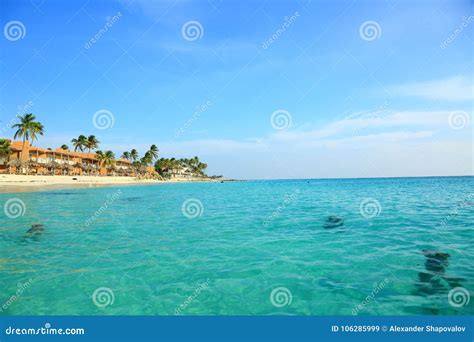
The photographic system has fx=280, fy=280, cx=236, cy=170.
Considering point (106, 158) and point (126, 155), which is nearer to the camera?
point (106, 158)

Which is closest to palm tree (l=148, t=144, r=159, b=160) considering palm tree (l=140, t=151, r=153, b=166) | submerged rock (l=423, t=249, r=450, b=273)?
palm tree (l=140, t=151, r=153, b=166)

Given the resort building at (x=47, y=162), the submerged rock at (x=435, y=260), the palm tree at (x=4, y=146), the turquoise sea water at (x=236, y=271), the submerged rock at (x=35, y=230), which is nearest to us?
the turquoise sea water at (x=236, y=271)

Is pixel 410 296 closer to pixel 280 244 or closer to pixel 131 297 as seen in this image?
pixel 280 244

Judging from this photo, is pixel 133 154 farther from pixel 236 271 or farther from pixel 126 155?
pixel 236 271

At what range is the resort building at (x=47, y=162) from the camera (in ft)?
205

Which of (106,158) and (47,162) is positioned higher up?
(106,158)

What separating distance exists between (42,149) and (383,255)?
84.0 meters

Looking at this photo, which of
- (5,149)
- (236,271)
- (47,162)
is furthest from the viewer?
(47,162)

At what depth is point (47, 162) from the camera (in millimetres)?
71625

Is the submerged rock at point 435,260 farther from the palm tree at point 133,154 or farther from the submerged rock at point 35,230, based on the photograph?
the palm tree at point 133,154

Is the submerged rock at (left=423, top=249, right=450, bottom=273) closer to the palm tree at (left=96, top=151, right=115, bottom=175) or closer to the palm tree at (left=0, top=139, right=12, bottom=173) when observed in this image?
the palm tree at (left=0, top=139, right=12, bottom=173)

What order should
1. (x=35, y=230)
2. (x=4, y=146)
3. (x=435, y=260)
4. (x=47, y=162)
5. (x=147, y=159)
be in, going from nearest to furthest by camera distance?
1. (x=435, y=260)
2. (x=35, y=230)
3. (x=4, y=146)
4. (x=47, y=162)
5. (x=147, y=159)

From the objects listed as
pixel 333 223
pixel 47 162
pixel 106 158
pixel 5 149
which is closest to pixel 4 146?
pixel 5 149

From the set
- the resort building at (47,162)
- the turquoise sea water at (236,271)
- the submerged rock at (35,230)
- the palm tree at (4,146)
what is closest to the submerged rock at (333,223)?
the turquoise sea water at (236,271)
